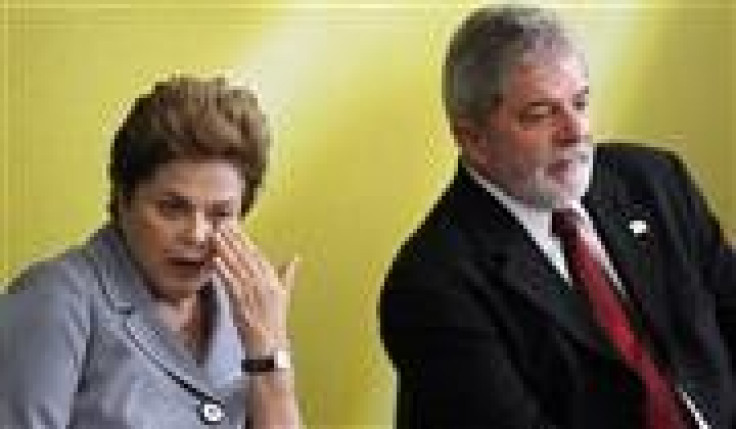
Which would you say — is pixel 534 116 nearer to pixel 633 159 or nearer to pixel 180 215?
pixel 633 159

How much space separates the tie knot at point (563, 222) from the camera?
218 cm

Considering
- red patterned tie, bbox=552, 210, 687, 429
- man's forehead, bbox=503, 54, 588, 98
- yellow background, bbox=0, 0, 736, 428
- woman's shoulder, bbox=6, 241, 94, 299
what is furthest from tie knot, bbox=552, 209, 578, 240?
woman's shoulder, bbox=6, 241, 94, 299

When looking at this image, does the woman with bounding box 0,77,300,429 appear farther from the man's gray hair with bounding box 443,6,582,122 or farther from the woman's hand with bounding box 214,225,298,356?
the man's gray hair with bounding box 443,6,582,122

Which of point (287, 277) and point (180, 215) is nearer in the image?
point (180, 215)

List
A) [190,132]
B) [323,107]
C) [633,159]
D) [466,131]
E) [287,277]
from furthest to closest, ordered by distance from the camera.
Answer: [323,107] → [633,159] → [466,131] → [287,277] → [190,132]

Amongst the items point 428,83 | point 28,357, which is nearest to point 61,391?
point 28,357

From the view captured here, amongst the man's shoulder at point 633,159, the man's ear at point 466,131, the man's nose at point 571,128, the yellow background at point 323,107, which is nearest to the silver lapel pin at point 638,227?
the man's shoulder at point 633,159

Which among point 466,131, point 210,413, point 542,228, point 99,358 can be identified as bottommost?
point 210,413

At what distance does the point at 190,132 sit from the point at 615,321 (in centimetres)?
76

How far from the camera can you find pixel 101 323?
6.01ft

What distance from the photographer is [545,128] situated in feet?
6.89

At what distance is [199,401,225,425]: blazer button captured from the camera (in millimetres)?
1899

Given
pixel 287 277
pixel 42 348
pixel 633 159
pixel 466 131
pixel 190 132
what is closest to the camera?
pixel 42 348

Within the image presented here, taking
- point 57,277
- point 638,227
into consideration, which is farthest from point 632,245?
point 57,277
